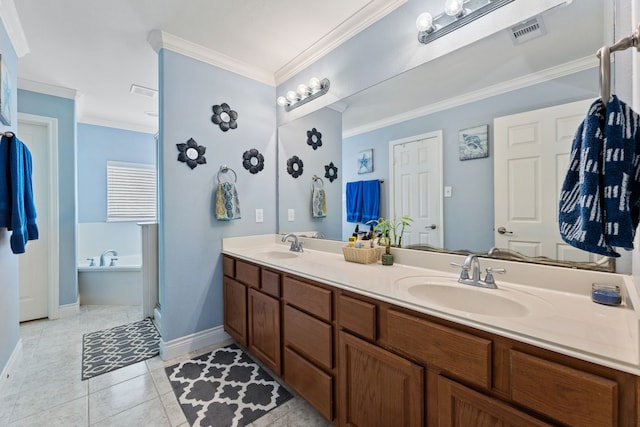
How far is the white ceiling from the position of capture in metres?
1.79

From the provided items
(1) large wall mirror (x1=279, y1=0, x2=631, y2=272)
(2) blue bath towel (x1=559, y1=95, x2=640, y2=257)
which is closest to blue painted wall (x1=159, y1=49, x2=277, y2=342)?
(1) large wall mirror (x1=279, y1=0, x2=631, y2=272)

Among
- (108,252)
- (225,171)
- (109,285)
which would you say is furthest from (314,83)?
(108,252)

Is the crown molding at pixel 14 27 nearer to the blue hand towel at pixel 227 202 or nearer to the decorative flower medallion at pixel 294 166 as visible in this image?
the blue hand towel at pixel 227 202

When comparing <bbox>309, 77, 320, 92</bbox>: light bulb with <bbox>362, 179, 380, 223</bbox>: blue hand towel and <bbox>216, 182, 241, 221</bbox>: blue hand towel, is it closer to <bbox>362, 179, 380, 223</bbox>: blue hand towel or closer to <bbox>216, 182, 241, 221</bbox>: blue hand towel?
<bbox>362, 179, 380, 223</bbox>: blue hand towel

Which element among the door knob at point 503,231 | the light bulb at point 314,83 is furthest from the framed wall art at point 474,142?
the light bulb at point 314,83

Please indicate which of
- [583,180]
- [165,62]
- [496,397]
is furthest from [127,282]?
[583,180]

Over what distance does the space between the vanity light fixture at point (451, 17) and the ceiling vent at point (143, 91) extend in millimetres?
2822

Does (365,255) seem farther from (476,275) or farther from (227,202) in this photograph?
(227,202)

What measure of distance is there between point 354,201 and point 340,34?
1.25 meters

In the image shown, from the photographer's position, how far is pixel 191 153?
2.25m

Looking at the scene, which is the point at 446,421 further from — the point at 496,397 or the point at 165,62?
the point at 165,62

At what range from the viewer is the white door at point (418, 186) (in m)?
1.58

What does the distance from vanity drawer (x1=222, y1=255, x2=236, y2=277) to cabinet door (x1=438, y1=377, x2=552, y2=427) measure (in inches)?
68.8

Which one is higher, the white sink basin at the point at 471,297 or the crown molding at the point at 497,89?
the crown molding at the point at 497,89
